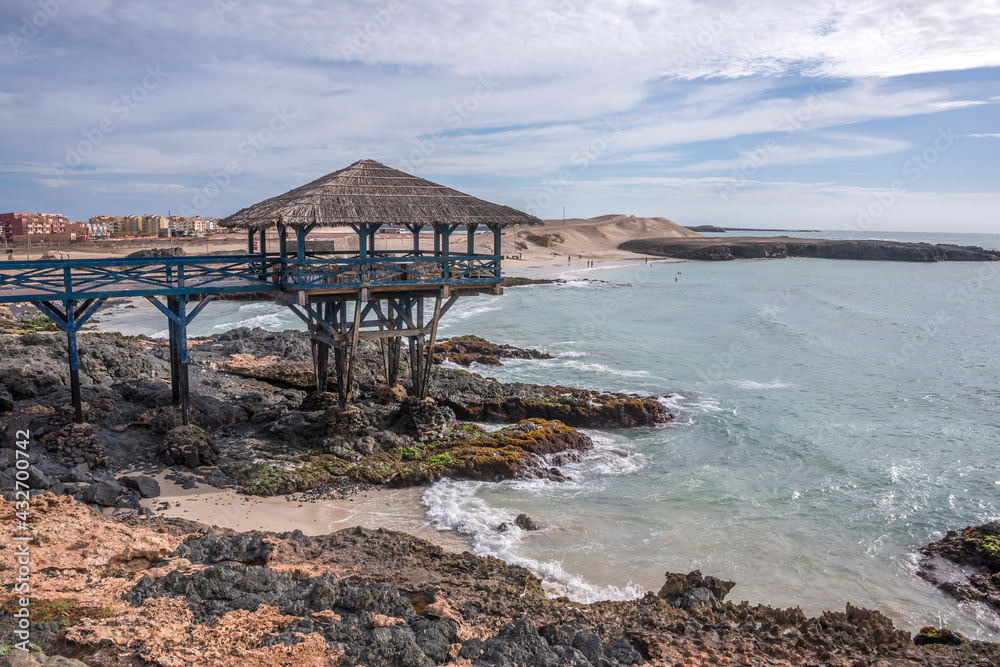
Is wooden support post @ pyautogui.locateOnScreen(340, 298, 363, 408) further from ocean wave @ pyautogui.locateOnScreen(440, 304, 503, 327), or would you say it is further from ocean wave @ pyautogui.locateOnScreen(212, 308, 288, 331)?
ocean wave @ pyautogui.locateOnScreen(440, 304, 503, 327)

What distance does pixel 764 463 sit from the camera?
17.2m

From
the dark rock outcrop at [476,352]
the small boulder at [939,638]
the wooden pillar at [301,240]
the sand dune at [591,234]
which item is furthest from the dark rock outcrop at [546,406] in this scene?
the sand dune at [591,234]

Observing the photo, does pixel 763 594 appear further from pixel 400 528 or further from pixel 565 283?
pixel 565 283

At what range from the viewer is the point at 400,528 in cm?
1209

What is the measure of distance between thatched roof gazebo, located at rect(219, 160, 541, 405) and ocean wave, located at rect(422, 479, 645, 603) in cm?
404

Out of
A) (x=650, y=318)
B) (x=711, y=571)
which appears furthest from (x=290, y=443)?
(x=650, y=318)

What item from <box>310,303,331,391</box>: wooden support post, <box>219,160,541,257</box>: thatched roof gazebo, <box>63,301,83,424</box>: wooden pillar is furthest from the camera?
<box>310,303,331,391</box>: wooden support post

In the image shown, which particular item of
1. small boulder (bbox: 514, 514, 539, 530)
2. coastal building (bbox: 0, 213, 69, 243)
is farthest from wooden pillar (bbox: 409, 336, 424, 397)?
coastal building (bbox: 0, 213, 69, 243)

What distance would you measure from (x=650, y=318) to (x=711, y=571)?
32.3 metres

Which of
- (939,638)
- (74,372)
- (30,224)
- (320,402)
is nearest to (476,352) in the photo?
(320,402)

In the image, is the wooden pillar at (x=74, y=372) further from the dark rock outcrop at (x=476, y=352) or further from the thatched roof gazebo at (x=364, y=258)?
the dark rock outcrop at (x=476, y=352)

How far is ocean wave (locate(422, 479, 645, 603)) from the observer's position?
1041cm

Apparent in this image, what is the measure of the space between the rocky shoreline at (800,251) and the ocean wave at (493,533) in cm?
9450

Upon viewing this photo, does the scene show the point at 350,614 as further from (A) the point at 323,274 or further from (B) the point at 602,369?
(B) the point at 602,369
